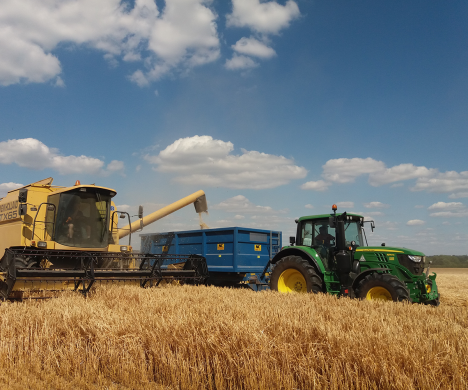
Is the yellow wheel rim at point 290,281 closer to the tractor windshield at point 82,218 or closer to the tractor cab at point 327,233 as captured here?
the tractor cab at point 327,233

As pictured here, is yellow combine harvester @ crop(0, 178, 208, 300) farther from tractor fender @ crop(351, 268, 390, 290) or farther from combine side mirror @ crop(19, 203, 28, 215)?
tractor fender @ crop(351, 268, 390, 290)

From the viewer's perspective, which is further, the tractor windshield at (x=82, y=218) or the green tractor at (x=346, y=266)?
the tractor windshield at (x=82, y=218)

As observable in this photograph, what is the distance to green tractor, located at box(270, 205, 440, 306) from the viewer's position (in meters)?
6.84

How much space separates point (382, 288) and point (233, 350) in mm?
3961

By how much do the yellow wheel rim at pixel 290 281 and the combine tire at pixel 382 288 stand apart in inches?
57.9

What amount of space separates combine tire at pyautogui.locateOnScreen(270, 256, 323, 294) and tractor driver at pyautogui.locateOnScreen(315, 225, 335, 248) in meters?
0.53

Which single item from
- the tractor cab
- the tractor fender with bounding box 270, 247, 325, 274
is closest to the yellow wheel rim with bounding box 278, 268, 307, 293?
the tractor fender with bounding box 270, 247, 325, 274

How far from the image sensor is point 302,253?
8289 millimetres

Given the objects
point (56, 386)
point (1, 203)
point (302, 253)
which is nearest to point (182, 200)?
point (1, 203)

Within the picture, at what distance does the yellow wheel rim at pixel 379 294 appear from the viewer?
664cm

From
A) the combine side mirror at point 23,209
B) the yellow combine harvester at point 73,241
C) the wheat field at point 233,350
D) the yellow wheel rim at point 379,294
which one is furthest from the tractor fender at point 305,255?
the combine side mirror at point 23,209

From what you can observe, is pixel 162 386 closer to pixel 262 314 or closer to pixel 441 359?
pixel 262 314

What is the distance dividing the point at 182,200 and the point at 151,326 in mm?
10548

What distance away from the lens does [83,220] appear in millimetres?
9414
